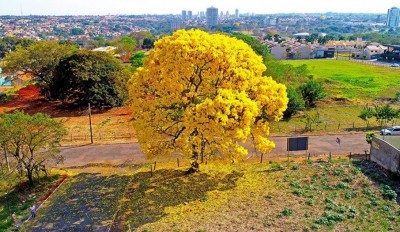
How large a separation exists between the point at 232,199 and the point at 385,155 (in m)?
11.5

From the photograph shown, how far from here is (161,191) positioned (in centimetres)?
2373

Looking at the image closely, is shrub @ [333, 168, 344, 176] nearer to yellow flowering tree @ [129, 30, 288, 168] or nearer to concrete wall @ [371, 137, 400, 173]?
concrete wall @ [371, 137, 400, 173]

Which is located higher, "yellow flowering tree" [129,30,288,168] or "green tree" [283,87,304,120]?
"yellow flowering tree" [129,30,288,168]

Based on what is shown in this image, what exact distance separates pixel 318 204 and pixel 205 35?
38.8ft

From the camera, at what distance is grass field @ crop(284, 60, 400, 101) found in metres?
57.0

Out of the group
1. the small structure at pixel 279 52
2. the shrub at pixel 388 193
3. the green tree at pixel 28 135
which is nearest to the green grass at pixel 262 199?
the shrub at pixel 388 193

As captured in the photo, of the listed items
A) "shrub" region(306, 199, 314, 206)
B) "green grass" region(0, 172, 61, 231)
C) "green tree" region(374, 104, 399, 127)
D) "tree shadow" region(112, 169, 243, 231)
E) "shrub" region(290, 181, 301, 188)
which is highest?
"green tree" region(374, 104, 399, 127)

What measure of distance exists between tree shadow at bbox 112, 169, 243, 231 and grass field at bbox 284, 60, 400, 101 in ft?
117

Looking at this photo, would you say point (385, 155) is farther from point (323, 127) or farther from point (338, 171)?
point (323, 127)

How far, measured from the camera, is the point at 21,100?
176 feet

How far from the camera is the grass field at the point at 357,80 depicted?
5700 centimetres

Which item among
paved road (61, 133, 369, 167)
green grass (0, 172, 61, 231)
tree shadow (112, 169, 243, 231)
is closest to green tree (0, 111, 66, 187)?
green grass (0, 172, 61, 231)

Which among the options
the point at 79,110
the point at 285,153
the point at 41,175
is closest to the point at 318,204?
the point at 285,153

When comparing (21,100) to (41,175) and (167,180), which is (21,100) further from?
(167,180)
